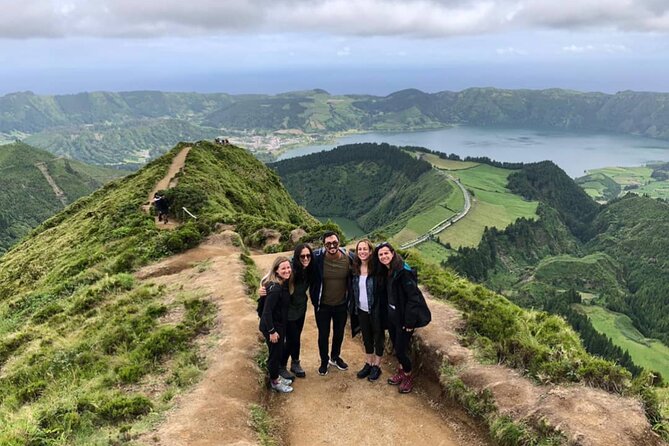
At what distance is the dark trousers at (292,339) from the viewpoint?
12156 mm

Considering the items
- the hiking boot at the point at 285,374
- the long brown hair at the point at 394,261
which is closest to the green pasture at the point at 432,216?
the hiking boot at the point at 285,374

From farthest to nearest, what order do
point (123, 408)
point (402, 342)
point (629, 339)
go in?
point (629, 339), point (402, 342), point (123, 408)

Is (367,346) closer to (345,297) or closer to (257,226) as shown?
(345,297)

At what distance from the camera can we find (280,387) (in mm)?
12422

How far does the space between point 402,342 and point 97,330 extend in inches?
444

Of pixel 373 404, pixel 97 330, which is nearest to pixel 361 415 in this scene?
pixel 373 404

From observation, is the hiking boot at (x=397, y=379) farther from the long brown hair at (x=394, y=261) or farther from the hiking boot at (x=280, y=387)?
the long brown hair at (x=394, y=261)

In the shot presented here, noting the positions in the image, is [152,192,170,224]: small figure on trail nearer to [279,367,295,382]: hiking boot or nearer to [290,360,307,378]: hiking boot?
[290,360,307,378]: hiking boot

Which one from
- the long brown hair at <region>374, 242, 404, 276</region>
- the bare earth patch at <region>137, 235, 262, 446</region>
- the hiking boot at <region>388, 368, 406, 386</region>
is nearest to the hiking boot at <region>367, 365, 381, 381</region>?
the hiking boot at <region>388, 368, 406, 386</region>

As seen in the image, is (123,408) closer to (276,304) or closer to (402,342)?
(276,304)

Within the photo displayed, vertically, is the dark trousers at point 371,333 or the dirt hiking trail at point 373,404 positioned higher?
the dark trousers at point 371,333

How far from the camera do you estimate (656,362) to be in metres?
98.7

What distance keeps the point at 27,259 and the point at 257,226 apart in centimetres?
2027

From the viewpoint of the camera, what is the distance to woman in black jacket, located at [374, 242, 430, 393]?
11086 mm
